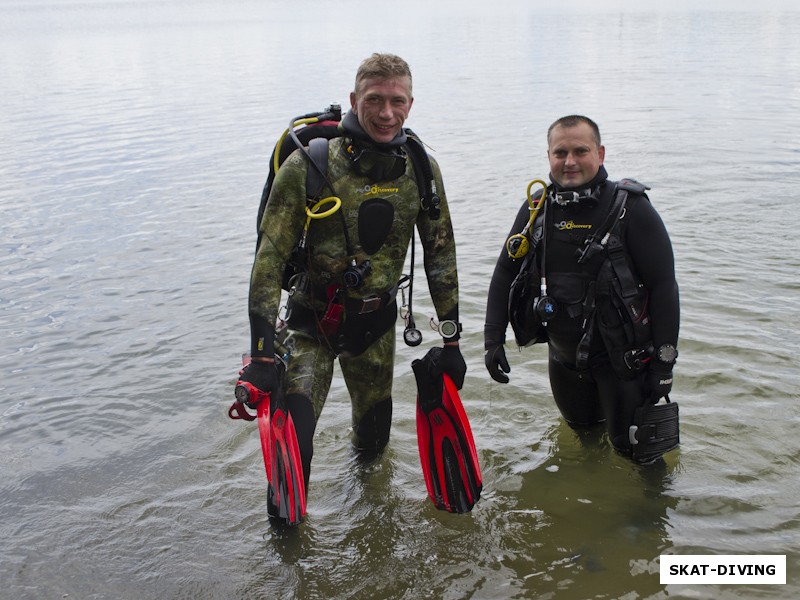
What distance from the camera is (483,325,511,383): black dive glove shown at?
13.9 feet

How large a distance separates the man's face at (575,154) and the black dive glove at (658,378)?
0.98 m

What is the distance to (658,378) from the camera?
4031 millimetres

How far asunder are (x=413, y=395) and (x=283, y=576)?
2414mm

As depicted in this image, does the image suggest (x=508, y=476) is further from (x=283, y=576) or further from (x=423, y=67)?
(x=423, y=67)

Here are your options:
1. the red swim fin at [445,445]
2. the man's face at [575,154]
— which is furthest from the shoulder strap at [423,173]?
the red swim fin at [445,445]

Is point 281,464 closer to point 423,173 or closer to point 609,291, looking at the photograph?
point 423,173

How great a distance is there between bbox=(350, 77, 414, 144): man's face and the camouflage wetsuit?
0.55 ft

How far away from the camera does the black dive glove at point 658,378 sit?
401cm

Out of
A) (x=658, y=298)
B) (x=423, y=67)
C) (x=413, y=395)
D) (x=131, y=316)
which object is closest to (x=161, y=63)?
(x=423, y=67)

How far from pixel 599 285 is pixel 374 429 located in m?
1.59

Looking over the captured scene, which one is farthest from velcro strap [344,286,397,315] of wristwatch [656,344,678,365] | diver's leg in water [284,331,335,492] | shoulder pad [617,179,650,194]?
wristwatch [656,344,678,365]

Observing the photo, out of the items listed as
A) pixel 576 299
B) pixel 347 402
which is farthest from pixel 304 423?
pixel 347 402

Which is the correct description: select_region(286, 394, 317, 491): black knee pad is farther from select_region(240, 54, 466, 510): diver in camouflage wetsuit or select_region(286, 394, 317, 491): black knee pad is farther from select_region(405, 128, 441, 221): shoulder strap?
select_region(405, 128, 441, 221): shoulder strap

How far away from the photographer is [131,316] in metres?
8.23
